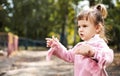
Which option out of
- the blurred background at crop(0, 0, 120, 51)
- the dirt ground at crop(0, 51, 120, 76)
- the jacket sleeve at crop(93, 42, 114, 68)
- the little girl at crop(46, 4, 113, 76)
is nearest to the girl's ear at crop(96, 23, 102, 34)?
the little girl at crop(46, 4, 113, 76)

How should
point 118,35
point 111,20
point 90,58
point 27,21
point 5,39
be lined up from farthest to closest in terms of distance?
point 27,21 < point 118,35 < point 5,39 < point 111,20 < point 90,58

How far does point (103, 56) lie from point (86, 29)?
485mm

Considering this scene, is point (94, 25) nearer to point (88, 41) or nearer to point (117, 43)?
point (88, 41)

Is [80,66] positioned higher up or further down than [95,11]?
further down

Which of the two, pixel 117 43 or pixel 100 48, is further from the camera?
pixel 117 43

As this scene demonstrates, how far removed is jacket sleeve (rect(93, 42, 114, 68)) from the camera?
3.53 meters

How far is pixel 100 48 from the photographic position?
3807 mm

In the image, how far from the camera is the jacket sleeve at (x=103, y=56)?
11.6 feet

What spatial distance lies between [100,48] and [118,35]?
2293cm

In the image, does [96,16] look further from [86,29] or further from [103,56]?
[103,56]

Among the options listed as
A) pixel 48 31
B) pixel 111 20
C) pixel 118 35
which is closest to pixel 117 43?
pixel 118 35

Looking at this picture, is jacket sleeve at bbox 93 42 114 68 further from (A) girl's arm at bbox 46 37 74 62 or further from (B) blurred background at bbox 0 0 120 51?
(B) blurred background at bbox 0 0 120 51

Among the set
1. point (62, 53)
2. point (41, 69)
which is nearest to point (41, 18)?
point (41, 69)

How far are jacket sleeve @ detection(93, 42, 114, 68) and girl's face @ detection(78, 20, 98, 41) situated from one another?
0.88 feet
